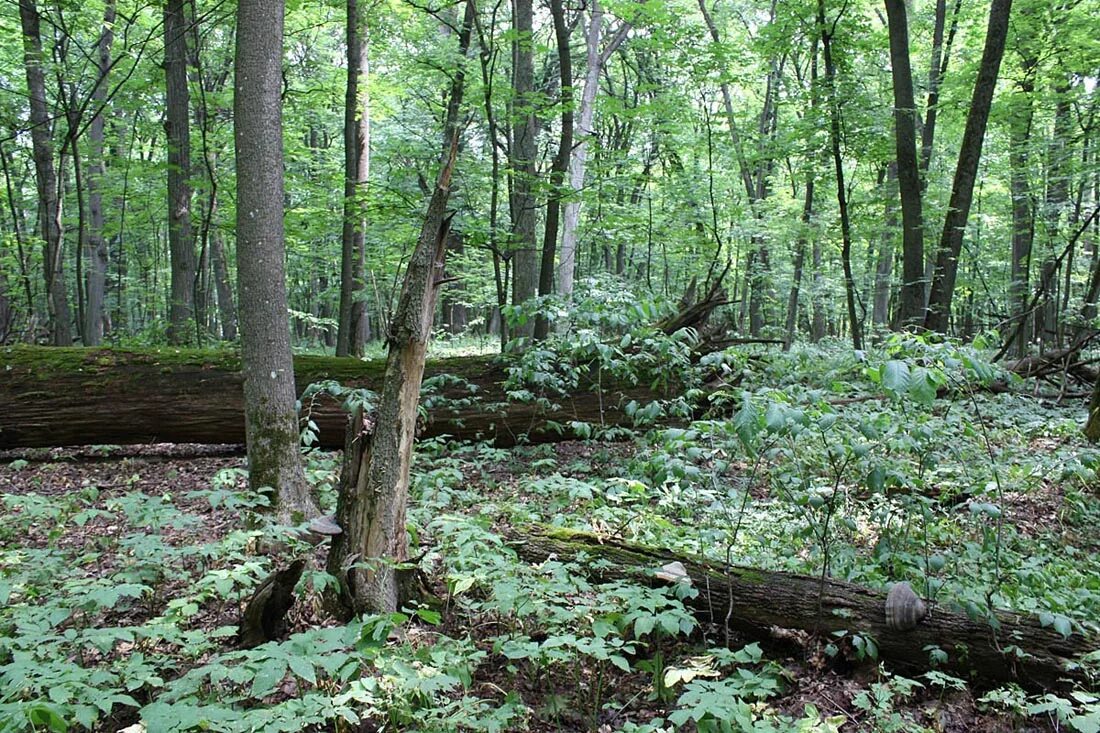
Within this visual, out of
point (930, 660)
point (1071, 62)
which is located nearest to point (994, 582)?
point (930, 660)

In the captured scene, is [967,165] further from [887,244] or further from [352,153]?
[352,153]

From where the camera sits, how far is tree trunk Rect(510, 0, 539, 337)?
9.16 metres

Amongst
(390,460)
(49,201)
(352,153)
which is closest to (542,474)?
(390,460)

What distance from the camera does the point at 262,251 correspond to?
14.7 feet

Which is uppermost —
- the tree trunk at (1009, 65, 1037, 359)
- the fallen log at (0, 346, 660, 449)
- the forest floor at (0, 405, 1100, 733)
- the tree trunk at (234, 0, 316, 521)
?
the tree trunk at (1009, 65, 1037, 359)

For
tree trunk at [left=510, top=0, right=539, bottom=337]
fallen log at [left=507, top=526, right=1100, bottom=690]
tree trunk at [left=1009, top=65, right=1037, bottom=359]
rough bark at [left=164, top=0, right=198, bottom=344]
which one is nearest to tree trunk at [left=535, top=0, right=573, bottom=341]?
tree trunk at [left=510, top=0, right=539, bottom=337]

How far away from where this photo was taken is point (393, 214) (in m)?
9.09

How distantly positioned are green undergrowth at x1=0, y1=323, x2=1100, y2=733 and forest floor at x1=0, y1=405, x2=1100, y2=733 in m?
0.01

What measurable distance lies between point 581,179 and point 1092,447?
1062cm

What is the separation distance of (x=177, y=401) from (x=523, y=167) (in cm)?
567

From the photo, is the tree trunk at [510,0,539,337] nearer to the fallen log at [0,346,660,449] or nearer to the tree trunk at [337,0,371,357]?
the fallen log at [0,346,660,449]

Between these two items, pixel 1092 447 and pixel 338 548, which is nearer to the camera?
pixel 338 548

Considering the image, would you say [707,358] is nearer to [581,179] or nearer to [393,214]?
[393,214]

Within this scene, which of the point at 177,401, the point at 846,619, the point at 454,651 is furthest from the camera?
the point at 177,401
